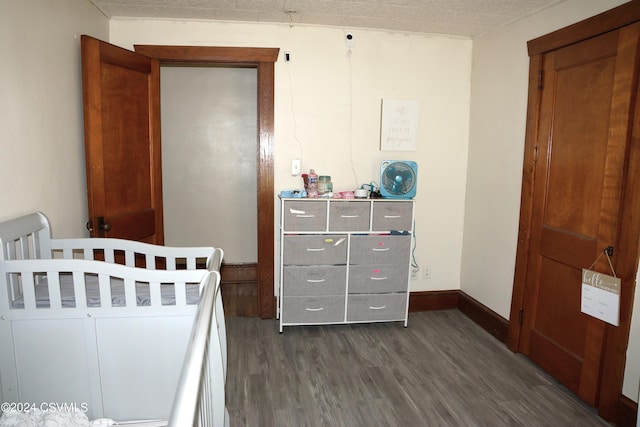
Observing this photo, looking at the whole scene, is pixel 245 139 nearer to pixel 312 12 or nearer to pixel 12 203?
pixel 312 12

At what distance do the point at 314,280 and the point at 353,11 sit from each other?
1.89 metres

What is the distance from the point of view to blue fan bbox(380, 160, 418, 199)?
317cm

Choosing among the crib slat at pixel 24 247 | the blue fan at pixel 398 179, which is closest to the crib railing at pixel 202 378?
the crib slat at pixel 24 247

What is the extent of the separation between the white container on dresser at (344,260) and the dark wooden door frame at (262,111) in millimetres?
310

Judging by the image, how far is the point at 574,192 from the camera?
2.43 metres

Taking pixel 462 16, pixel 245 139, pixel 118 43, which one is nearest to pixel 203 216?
pixel 245 139

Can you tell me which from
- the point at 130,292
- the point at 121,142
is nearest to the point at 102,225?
the point at 121,142

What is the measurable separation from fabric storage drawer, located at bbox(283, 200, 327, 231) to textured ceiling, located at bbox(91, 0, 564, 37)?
1.30 m

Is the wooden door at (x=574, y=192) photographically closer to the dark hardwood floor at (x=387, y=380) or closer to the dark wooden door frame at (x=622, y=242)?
the dark wooden door frame at (x=622, y=242)

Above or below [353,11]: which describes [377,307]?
below

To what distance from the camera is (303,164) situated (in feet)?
10.9

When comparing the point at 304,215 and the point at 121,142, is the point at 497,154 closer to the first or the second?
the point at 304,215

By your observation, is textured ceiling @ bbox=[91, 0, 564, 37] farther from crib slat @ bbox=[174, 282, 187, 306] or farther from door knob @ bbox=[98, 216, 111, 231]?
crib slat @ bbox=[174, 282, 187, 306]

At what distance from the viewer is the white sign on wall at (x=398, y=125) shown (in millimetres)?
3365
